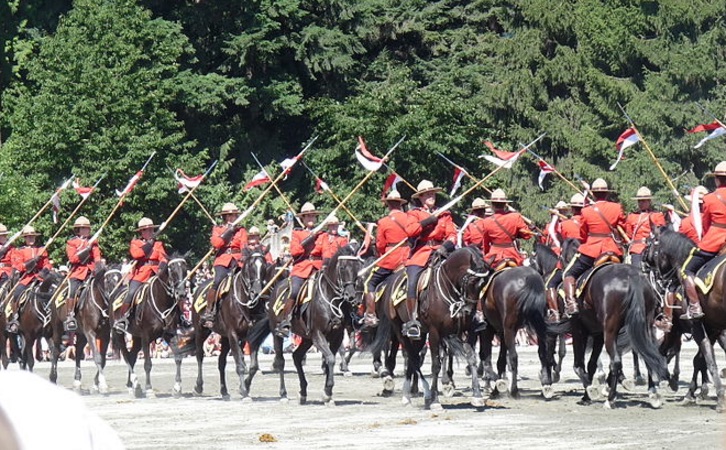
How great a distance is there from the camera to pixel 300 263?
2189 centimetres

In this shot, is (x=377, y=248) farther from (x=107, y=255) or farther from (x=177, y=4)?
(x=177, y=4)

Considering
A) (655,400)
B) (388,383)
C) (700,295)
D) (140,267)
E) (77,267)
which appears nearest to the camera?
(700,295)

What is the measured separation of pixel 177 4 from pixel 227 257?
34124 millimetres

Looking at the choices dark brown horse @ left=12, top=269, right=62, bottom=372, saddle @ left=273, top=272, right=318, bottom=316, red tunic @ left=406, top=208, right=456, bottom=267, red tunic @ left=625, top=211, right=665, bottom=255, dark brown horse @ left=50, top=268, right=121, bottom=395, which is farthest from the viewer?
dark brown horse @ left=12, top=269, right=62, bottom=372

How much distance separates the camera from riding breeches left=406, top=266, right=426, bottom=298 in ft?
62.8

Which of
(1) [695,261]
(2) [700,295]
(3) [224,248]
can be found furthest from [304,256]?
(2) [700,295]

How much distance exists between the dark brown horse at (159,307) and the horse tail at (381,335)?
11.7 feet

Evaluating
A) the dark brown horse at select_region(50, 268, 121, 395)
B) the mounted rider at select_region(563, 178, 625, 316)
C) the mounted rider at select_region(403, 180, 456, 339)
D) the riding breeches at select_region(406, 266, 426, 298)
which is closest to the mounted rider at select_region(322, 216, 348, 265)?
the mounted rider at select_region(403, 180, 456, 339)

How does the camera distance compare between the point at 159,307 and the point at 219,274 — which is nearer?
the point at 219,274

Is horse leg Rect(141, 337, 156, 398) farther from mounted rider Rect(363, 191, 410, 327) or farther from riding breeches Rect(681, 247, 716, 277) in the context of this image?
riding breeches Rect(681, 247, 716, 277)

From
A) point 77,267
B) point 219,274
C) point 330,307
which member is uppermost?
point 77,267

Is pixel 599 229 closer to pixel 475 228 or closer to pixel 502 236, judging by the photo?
pixel 502 236

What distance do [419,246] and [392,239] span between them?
1296 mm

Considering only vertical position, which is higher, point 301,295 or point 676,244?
point 676,244
